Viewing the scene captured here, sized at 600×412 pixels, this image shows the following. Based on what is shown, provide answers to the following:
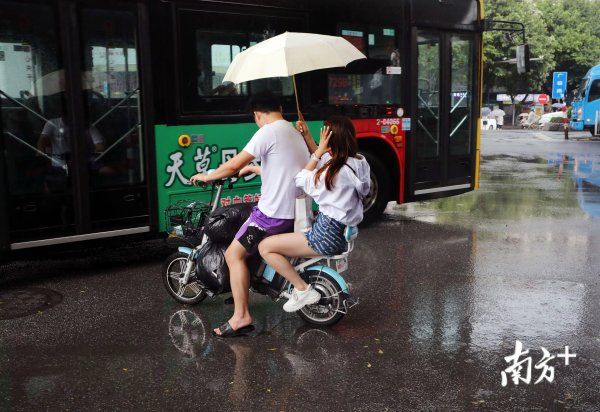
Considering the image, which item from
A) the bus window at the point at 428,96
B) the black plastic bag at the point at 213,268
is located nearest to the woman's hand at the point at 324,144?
the black plastic bag at the point at 213,268

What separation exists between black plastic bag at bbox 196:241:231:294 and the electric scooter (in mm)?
55

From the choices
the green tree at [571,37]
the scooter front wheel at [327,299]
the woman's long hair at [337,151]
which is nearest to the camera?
the woman's long hair at [337,151]

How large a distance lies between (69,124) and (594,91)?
93.5 ft

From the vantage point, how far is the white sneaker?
4.62 m

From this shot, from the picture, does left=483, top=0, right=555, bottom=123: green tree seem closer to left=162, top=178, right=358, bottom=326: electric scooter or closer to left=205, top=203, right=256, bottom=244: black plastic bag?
left=162, top=178, right=358, bottom=326: electric scooter

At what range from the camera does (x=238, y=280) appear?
4.64 m

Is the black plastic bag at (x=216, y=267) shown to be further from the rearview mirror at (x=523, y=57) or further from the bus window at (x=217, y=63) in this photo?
the rearview mirror at (x=523, y=57)

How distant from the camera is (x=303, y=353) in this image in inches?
173

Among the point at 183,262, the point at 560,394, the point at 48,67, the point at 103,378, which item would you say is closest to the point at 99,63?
the point at 48,67

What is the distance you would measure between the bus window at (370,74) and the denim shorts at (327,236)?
355 centimetres

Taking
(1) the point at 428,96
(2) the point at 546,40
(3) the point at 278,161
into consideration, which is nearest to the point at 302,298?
(3) the point at 278,161

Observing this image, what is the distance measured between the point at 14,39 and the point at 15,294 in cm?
223

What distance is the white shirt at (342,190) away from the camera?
4414 millimetres

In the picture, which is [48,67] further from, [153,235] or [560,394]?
[560,394]
